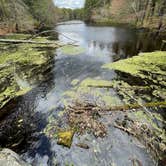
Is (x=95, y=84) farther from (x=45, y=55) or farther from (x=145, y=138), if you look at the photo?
(x=45, y=55)

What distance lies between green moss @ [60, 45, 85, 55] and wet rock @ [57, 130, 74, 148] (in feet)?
38.0

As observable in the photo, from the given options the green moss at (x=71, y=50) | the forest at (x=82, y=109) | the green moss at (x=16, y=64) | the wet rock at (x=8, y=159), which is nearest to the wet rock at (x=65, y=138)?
the forest at (x=82, y=109)

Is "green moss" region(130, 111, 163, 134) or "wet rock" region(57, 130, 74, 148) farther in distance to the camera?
"green moss" region(130, 111, 163, 134)

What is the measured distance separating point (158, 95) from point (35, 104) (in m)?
6.08

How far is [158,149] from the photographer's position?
643 centimetres

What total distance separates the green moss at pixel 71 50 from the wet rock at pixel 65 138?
11595mm

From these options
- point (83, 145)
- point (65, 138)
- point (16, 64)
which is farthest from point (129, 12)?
point (83, 145)

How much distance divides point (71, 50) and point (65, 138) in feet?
42.9

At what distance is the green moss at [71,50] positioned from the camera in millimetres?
18125

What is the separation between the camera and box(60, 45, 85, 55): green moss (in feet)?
59.5

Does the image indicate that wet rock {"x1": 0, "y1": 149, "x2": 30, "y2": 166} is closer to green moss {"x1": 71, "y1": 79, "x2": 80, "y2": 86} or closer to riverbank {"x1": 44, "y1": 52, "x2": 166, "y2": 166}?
riverbank {"x1": 44, "y1": 52, "x2": 166, "y2": 166}

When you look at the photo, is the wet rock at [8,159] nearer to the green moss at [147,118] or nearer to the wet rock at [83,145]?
the wet rock at [83,145]

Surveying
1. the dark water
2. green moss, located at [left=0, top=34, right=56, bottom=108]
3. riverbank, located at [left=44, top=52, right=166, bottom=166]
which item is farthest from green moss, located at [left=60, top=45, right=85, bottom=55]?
riverbank, located at [left=44, top=52, right=166, bottom=166]

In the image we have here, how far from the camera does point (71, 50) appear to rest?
1886 centimetres
